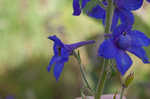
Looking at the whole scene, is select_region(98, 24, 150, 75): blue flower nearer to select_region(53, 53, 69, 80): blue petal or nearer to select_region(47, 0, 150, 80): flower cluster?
select_region(47, 0, 150, 80): flower cluster

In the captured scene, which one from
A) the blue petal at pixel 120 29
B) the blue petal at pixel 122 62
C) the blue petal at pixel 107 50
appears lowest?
the blue petal at pixel 122 62

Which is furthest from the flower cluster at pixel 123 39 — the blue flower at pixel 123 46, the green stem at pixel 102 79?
the green stem at pixel 102 79

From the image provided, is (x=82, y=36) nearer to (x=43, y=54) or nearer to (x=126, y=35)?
(x=43, y=54)

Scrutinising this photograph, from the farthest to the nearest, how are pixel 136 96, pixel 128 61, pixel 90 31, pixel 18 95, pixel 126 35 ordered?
pixel 90 31 < pixel 18 95 < pixel 136 96 < pixel 126 35 < pixel 128 61

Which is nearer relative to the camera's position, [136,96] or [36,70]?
[136,96]

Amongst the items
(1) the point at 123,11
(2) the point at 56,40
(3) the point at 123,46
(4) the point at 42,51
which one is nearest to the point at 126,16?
(1) the point at 123,11

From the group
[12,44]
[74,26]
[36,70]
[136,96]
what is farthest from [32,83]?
[136,96]

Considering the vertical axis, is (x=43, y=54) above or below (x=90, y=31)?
below

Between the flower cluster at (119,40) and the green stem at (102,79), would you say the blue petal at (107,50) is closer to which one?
the flower cluster at (119,40)

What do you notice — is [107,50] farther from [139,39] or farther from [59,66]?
[59,66]
